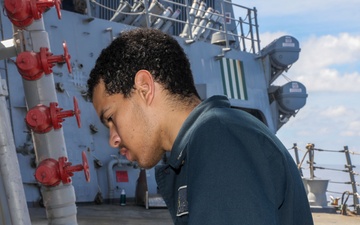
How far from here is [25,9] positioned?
3.46 meters

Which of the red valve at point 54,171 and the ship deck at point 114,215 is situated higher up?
the red valve at point 54,171

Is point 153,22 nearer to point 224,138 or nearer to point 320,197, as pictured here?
point 320,197

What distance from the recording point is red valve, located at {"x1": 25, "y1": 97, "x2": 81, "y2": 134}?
136 inches

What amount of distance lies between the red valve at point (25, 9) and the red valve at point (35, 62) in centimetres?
15

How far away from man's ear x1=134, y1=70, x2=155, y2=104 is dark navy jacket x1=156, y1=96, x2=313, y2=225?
4.6 inches

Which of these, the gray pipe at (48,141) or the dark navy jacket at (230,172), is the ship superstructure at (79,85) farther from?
the dark navy jacket at (230,172)

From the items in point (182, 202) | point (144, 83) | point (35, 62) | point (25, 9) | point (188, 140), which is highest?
point (25, 9)

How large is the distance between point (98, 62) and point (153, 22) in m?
9.71

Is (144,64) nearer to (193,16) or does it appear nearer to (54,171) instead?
(54,171)

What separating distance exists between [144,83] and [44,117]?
1.77 m

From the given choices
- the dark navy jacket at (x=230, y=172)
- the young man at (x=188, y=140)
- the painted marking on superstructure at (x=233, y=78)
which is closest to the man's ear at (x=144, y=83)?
the young man at (x=188, y=140)

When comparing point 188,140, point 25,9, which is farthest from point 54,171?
point 188,140

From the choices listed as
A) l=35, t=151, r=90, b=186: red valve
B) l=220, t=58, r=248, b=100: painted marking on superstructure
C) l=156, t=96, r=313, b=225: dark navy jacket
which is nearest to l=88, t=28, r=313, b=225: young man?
l=156, t=96, r=313, b=225: dark navy jacket

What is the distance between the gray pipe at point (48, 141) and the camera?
141 inches
